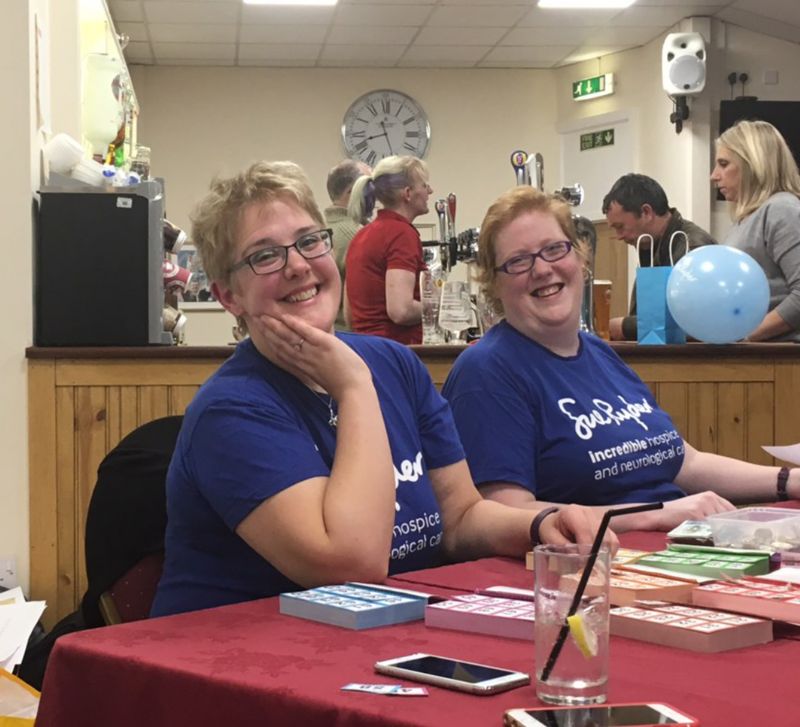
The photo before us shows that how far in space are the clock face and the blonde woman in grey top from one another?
4.68m

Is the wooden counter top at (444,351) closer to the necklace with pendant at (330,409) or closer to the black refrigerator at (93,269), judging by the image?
the black refrigerator at (93,269)

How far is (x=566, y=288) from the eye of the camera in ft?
7.60

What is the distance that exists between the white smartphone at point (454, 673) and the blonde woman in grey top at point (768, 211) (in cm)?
278

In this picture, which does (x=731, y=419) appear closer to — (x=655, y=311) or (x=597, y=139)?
(x=655, y=311)

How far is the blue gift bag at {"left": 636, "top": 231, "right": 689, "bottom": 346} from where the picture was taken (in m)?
3.54

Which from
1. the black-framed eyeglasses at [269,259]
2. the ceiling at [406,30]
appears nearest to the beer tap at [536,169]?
the black-framed eyeglasses at [269,259]

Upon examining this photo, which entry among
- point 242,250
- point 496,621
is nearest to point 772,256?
point 242,250

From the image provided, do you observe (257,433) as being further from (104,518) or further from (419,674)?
(419,674)

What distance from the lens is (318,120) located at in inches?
338

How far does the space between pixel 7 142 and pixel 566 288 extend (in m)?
1.65

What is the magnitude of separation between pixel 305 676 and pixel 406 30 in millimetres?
7011

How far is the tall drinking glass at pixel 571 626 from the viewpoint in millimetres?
928

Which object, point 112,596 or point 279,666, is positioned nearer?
point 279,666

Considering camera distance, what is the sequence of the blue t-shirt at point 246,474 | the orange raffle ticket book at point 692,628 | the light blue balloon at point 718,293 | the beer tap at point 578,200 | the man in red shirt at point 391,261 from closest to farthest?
1. the orange raffle ticket book at point 692,628
2. the blue t-shirt at point 246,474
3. the light blue balloon at point 718,293
4. the beer tap at point 578,200
5. the man in red shirt at point 391,261
